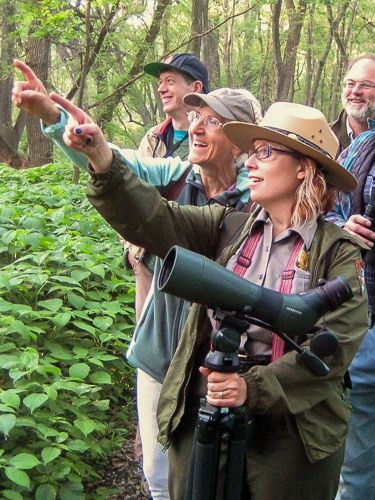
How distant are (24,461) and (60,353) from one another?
1.12 m

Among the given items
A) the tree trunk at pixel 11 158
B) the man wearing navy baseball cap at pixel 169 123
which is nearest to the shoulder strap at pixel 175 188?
the man wearing navy baseball cap at pixel 169 123

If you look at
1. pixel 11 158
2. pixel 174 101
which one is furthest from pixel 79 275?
pixel 11 158

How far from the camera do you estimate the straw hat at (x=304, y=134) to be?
7.90 ft

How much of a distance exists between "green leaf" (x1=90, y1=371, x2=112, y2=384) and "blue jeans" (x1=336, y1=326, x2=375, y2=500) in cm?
150

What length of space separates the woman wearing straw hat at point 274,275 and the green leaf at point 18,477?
0.92 meters

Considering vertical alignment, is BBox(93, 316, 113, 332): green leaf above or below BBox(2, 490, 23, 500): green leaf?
above

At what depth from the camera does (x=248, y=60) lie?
1169 inches

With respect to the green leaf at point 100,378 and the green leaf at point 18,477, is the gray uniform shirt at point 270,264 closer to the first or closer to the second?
the green leaf at point 18,477

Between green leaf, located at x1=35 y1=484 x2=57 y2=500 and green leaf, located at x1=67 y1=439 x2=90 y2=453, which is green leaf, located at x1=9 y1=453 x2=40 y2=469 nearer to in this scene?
green leaf, located at x1=35 y1=484 x2=57 y2=500

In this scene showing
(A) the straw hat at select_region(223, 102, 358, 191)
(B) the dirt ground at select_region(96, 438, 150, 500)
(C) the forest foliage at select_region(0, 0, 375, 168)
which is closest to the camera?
(A) the straw hat at select_region(223, 102, 358, 191)

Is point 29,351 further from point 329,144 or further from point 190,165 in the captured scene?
point 329,144

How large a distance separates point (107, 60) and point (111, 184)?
409 inches

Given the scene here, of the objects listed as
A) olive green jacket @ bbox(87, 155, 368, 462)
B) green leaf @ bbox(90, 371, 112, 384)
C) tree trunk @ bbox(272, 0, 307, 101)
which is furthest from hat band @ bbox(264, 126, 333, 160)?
tree trunk @ bbox(272, 0, 307, 101)

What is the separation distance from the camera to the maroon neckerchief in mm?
2242
